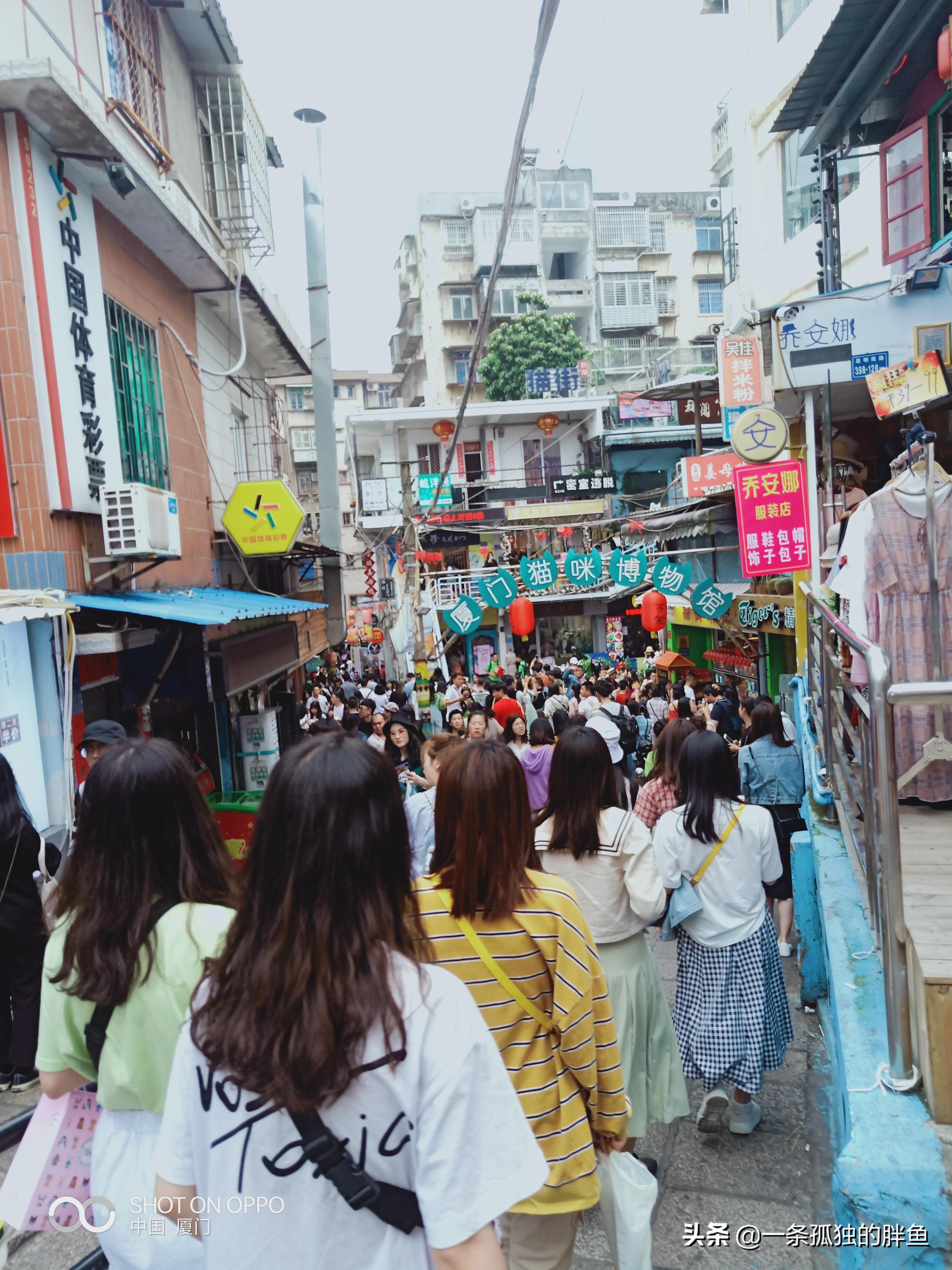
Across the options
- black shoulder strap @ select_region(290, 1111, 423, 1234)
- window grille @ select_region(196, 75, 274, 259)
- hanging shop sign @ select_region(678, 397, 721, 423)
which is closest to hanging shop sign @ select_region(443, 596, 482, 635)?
window grille @ select_region(196, 75, 274, 259)

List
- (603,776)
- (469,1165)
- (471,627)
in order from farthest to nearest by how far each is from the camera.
→ (471,627), (603,776), (469,1165)

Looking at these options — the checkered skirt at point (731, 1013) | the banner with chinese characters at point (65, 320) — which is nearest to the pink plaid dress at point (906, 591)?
the checkered skirt at point (731, 1013)

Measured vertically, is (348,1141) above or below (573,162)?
below

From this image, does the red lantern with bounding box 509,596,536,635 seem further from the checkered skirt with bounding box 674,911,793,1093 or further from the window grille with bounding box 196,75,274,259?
the checkered skirt with bounding box 674,911,793,1093

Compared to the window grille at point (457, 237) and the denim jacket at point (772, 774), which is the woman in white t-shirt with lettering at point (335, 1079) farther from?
the window grille at point (457, 237)

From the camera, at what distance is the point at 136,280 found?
833 cm

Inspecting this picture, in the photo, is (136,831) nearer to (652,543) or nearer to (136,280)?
(136,280)

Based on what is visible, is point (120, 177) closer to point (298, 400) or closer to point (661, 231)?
point (661, 231)

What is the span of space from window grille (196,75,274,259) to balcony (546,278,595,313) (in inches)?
1099

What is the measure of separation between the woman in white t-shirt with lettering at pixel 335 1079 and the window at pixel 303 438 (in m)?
42.7

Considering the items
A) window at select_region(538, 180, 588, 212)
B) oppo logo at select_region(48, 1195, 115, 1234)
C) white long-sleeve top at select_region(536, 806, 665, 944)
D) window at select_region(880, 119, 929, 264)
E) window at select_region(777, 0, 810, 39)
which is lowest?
oppo logo at select_region(48, 1195, 115, 1234)

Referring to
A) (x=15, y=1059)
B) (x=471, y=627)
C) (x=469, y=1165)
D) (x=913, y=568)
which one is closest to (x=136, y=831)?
(x=469, y=1165)

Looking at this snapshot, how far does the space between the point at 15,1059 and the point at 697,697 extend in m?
10.2

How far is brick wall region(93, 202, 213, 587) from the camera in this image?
7.85m
